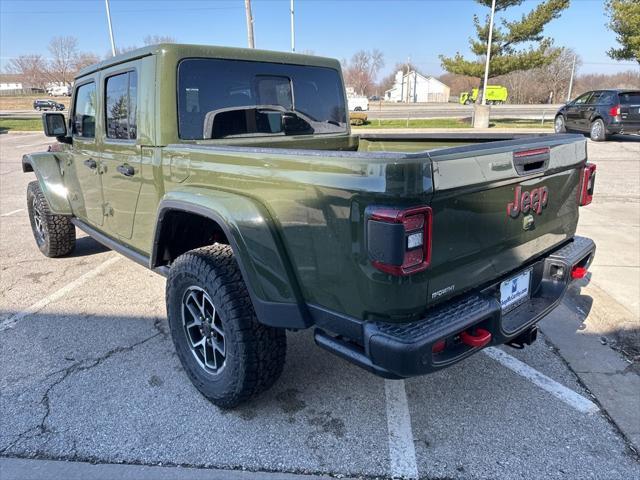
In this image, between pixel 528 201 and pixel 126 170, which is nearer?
pixel 528 201

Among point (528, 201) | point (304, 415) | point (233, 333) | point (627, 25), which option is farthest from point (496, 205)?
A: point (627, 25)

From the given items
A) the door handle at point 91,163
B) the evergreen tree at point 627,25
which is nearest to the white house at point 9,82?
the evergreen tree at point 627,25

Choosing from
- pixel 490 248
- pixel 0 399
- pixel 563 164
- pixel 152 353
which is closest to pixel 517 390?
pixel 490 248

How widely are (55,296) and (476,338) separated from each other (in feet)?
12.5

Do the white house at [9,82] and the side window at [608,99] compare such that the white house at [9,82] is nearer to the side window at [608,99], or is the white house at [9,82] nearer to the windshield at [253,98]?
the side window at [608,99]

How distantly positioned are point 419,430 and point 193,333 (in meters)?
1.43

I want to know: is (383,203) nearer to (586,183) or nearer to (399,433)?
(399,433)

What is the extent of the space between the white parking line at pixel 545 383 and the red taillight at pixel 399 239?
162 cm

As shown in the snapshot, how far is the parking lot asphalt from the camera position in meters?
2.30

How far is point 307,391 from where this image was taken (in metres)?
2.88

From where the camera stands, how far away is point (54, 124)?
419 centimetres

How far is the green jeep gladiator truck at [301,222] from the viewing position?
6.06 feet

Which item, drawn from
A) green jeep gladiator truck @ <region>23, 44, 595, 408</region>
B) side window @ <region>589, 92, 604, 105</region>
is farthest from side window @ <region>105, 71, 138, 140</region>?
side window @ <region>589, 92, 604, 105</region>

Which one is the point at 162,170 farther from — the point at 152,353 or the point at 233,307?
the point at 152,353
